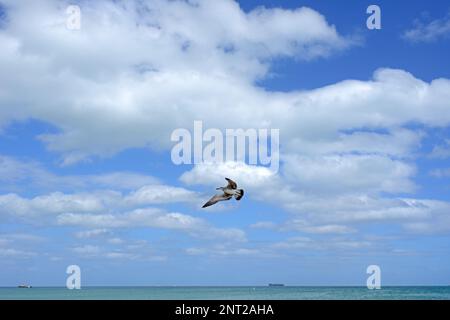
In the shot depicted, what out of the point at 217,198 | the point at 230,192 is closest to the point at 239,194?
the point at 230,192

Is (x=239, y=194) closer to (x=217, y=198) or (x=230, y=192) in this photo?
(x=230, y=192)

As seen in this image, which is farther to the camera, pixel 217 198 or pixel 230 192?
pixel 217 198

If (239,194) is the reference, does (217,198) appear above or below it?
below

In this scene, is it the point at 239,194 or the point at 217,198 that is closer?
the point at 239,194

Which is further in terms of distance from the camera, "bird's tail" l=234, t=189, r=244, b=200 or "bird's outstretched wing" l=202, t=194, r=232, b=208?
"bird's outstretched wing" l=202, t=194, r=232, b=208

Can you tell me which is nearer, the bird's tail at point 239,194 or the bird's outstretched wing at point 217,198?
the bird's tail at point 239,194

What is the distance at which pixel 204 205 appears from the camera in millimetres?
26672
